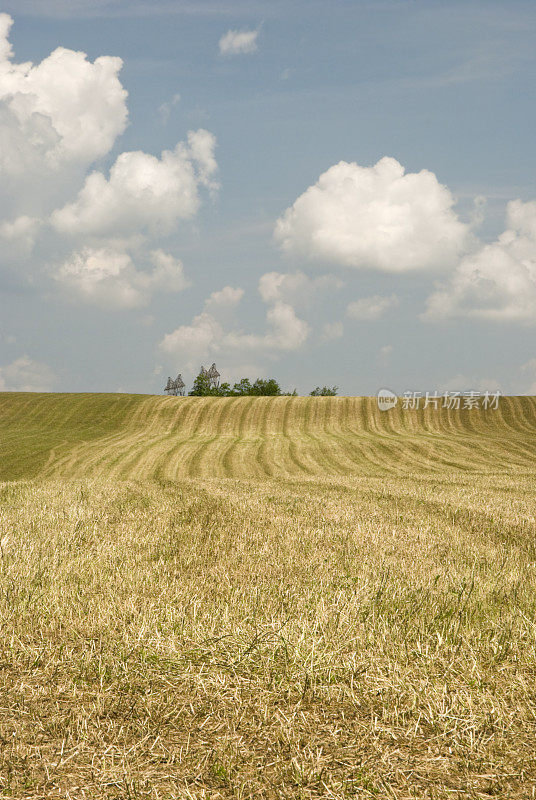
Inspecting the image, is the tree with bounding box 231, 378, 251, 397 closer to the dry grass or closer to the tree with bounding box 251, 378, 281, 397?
the tree with bounding box 251, 378, 281, 397

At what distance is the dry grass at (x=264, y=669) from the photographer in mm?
3271

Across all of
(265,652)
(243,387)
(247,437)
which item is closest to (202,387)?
(243,387)

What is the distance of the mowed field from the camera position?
330 centimetres

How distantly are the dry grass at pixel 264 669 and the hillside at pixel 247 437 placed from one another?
22.5 meters

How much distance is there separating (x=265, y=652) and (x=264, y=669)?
247 millimetres

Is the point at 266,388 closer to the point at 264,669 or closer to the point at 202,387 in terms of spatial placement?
the point at 202,387

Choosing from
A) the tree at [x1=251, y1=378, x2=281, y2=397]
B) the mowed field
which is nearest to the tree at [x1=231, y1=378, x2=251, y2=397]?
the tree at [x1=251, y1=378, x2=281, y2=397]

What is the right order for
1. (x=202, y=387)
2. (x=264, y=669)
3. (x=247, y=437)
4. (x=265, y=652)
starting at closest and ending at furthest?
1. (x=264, y=669)
2. (x=265, y=652)
3. (x=247, y=437)
4. (x=202, y=387)

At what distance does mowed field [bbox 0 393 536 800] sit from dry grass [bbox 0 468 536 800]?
0.05 ft

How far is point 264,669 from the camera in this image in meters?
4.41

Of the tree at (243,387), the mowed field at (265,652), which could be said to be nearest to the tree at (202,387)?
the tree at (243,387)

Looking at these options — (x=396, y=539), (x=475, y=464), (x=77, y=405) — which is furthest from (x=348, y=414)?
(x=396, y=539)

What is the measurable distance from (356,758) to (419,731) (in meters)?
0.48

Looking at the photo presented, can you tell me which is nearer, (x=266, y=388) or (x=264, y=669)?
(x=264, y=669)
